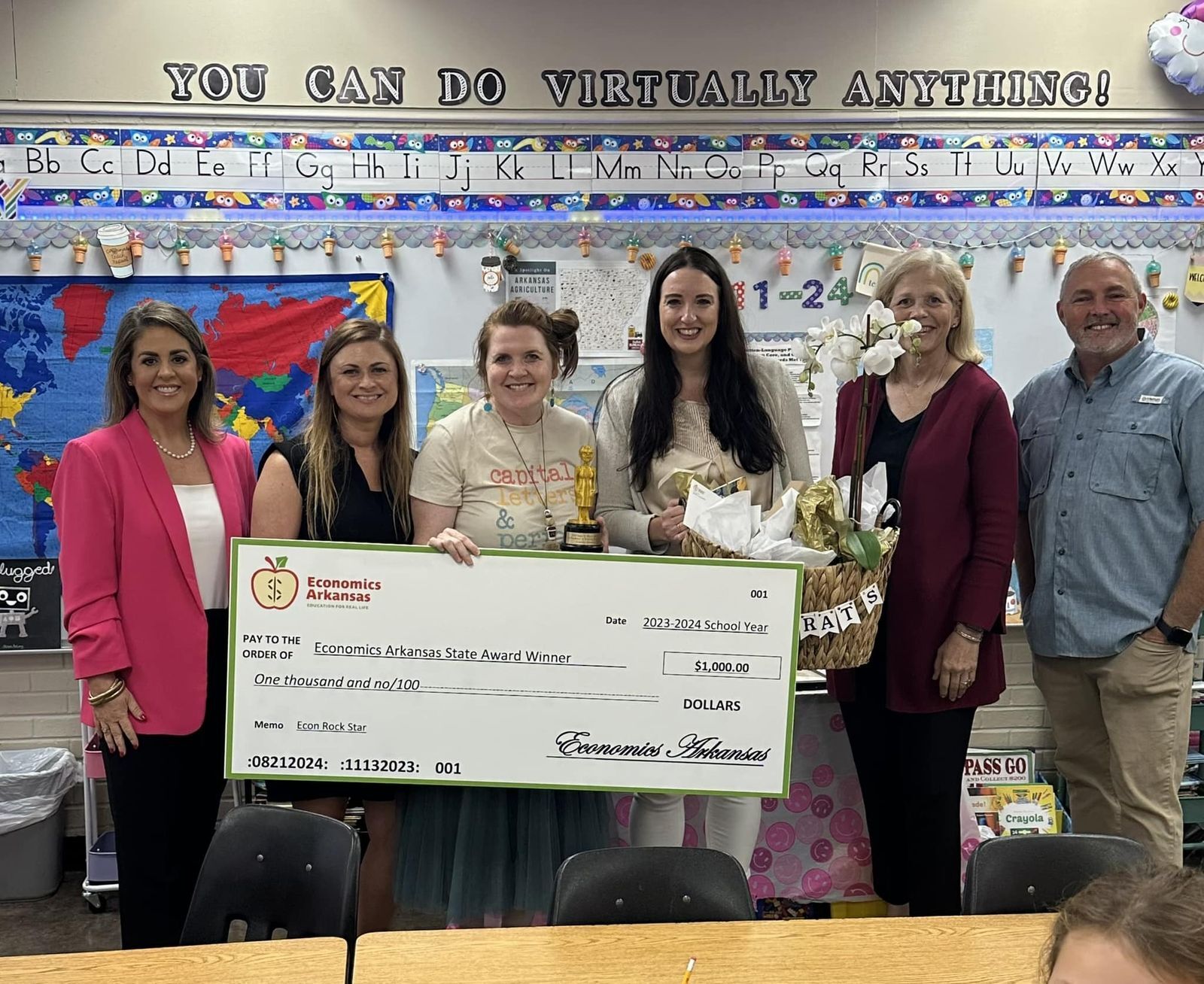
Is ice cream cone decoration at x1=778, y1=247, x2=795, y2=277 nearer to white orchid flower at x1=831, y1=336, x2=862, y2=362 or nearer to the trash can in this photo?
white orchid flower at x1=831, y1=336, x2=862, y2=362

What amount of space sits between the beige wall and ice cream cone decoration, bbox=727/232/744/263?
45 cm

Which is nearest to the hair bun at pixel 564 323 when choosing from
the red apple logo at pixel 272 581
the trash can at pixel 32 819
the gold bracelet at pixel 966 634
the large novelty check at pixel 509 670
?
the large novelty check at pixel 509 670

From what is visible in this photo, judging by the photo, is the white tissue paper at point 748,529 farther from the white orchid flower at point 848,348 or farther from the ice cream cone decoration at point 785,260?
the ice cream cone decoration at point 785,260

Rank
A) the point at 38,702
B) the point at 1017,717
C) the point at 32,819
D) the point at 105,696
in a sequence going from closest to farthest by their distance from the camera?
the point at 105,696 < the point at 32,819 < the point at 38,702 < the point at 1017,717

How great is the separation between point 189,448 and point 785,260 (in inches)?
90.0

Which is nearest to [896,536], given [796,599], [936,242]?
[796,599]

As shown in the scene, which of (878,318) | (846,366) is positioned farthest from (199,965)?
(878,318)

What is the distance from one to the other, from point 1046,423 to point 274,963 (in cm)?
239

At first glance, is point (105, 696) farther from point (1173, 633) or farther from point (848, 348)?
point (1173, 633)

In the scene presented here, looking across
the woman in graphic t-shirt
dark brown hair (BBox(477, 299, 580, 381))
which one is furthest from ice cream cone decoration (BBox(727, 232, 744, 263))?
the woman in graphic t-shirt

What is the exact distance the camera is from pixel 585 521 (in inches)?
93.0

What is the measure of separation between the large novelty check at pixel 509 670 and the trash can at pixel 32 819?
5.89ft

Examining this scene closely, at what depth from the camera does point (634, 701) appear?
2291mm

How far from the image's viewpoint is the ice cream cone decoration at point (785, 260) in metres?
3.84
